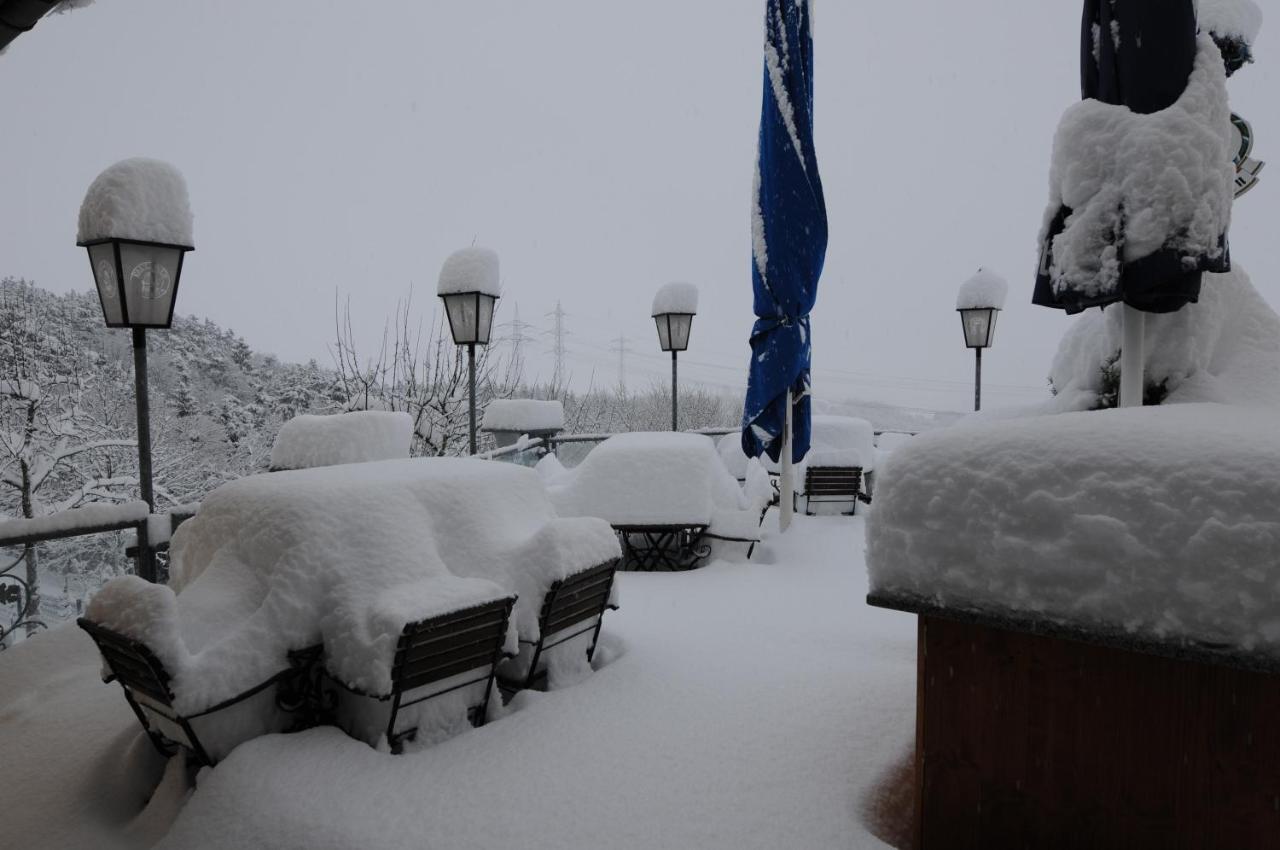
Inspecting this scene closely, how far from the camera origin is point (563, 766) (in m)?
2.68

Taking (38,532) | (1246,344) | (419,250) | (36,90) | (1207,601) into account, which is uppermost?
(419,250)

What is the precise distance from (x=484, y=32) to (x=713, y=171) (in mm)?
80520

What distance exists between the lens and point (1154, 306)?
7.94 feet

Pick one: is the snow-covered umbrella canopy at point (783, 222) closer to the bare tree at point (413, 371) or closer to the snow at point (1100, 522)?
the snow at point (1100, 522)

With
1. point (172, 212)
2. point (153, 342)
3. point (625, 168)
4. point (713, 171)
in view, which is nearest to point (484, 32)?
point (625, 168)

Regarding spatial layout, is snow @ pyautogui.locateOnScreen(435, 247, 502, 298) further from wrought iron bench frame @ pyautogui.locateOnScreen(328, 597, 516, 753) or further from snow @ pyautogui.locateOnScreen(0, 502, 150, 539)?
wrought iron bench frame @ pyautogui.locateOnScreen(328, 597, 516, 753)

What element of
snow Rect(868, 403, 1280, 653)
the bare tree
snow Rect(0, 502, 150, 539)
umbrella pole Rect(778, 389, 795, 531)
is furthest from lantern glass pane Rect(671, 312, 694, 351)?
snow Rect(868, 403, 1280, 653)

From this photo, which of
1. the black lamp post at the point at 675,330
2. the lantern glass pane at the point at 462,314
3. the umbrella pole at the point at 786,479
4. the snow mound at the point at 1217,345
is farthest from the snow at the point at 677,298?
the snow mound at the point at 1217,345

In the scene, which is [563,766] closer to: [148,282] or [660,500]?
[660,500]

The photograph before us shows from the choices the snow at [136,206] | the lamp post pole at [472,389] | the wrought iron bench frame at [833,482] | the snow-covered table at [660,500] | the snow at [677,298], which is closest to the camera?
the snow at [136,206]

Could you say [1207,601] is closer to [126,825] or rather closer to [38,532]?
[126,825]

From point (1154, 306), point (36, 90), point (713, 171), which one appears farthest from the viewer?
point (713, 171)

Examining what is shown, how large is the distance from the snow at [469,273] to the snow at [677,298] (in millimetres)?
3036

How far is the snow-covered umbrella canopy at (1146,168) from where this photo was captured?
220cm
